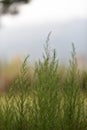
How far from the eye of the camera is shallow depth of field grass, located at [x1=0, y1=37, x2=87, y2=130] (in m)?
1.52

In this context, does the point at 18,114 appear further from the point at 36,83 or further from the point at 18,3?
the point at 18,3

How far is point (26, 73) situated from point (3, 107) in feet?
0.53

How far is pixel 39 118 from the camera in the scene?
1.53 m

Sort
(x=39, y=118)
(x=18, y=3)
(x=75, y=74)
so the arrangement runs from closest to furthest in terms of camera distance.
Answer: (x=39, y=118)
(x=75, y=74)
(x=18, y=3)

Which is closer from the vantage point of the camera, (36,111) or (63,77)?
(36,111)

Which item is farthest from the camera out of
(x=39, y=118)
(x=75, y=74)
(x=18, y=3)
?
(x=18, y=3)

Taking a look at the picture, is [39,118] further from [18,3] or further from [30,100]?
[18,3]

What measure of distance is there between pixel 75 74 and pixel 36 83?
18 centimetres

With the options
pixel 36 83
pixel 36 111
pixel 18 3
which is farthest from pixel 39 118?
pixel 18 3

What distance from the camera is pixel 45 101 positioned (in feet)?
4.99

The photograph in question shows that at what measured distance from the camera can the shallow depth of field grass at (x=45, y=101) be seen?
1.52 m

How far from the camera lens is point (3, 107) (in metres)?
1.61

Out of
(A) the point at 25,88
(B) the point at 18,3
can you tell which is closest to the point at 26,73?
(A) the point at 25,88

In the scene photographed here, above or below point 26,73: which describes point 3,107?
below
